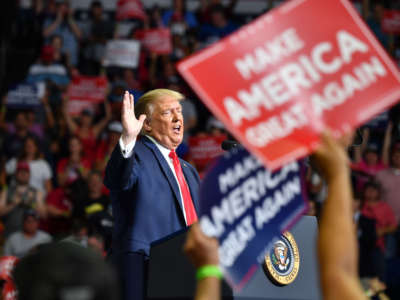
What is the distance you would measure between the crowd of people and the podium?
4.28 ft

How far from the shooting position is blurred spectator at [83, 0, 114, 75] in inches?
392

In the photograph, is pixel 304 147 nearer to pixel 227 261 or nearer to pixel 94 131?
pixel 227 261

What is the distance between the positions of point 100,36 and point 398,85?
8667 millimetres

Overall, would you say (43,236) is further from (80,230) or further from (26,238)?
(80,230)

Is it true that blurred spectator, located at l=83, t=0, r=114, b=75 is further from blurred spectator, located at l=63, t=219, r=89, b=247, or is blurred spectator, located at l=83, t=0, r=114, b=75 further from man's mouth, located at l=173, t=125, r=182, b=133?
man's mouth, located at l=173, t=125, r=182, b=133

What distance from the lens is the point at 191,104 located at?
8.55 metres

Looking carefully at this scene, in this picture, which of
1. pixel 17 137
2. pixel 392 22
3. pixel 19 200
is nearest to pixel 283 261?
pixel 19 200

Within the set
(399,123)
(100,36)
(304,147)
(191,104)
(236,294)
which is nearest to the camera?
(304,147)

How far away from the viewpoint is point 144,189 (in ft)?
9.69

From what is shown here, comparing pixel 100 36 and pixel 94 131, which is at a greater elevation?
pixel 100 36

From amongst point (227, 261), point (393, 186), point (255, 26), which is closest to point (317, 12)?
→ point (255, 26)

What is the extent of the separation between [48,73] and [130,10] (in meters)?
1.49

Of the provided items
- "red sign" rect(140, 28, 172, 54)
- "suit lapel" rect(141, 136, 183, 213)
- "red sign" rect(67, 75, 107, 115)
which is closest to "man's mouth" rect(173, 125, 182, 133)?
"suit lapel" rect(141, 136, 183, 213)

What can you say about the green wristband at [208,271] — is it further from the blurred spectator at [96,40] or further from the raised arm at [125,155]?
the blurred spectator at [96,40]
